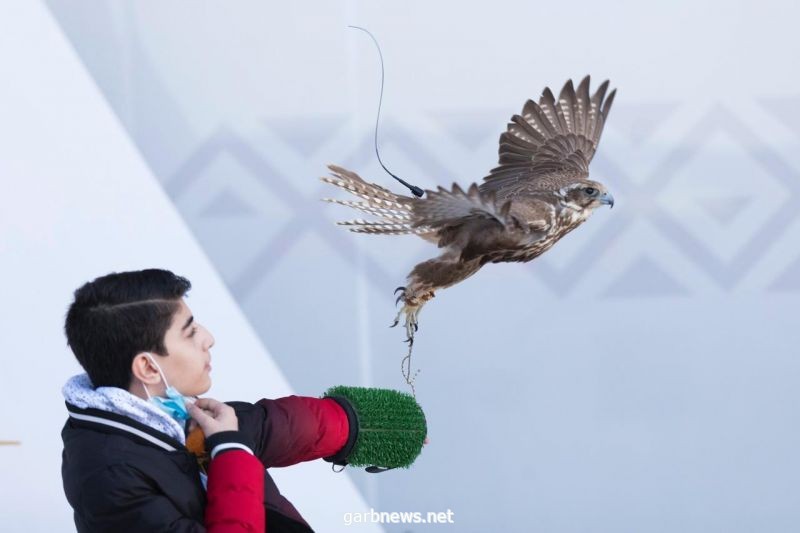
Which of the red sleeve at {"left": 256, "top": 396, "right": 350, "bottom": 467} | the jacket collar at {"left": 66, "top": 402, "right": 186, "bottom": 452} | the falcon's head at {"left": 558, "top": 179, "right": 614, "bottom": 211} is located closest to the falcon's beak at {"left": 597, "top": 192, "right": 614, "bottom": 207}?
the falcon's head at {"left": 558, "top": 179, "right": 614, "bottom": 211}

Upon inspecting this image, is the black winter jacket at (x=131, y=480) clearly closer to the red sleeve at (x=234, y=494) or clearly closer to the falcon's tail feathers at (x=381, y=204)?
the red sleeve at (x=234, y=494)

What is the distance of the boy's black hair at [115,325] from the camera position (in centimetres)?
120

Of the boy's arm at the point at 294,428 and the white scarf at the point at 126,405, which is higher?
the white scarf at the point at 126,405

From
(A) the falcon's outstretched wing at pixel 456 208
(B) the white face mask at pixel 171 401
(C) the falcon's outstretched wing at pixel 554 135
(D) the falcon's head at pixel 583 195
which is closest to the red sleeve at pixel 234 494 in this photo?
(B) the white face mask at pixel 171 401

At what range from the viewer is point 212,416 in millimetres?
1175

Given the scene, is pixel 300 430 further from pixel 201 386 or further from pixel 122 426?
pixel 122 426

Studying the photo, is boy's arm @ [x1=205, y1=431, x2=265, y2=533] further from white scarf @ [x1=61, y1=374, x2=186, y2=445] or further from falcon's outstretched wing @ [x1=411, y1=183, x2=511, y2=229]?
falcon's outstretched wing @ [x1=411, y1=183, x2=511, y2=229]

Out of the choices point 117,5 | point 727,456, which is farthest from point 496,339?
point 117,5

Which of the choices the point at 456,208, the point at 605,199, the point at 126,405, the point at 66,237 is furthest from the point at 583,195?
the point at 66,237

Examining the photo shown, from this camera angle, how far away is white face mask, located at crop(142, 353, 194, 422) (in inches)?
47.0

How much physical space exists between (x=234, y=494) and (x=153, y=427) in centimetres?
15

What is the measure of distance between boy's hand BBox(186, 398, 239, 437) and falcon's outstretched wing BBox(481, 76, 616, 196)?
33.9 inches

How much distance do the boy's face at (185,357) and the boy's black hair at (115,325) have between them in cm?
1

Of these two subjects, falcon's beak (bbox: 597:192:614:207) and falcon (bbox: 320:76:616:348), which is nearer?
falcon (bbox: 320:76:616:348)
